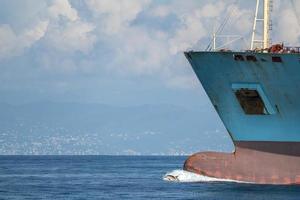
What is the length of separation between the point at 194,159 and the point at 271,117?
222 inches

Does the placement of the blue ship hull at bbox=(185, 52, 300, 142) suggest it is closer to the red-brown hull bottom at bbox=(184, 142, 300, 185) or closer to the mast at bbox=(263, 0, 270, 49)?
the red-brown hull bottom at bbox=(184, 142, 300, 185)

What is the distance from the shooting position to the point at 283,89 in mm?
52625

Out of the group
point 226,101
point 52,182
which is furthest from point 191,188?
point 52,182

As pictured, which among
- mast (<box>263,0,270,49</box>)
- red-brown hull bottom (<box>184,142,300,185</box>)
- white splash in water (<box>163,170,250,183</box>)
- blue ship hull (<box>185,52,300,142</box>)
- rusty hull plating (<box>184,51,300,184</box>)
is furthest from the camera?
white splash in water (<box>163,170,250,183</box>)

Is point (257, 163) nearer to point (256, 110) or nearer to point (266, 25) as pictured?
point (256, 110)

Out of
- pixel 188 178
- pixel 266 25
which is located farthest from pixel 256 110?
pixel 188 178

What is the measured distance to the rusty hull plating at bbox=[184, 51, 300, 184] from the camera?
52.4m

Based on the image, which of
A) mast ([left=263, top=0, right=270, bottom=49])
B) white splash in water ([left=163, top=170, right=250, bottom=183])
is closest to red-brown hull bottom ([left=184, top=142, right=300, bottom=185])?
white splash in water ([left=163, top=170, right=250, bottom=183])

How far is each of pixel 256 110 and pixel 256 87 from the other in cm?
165

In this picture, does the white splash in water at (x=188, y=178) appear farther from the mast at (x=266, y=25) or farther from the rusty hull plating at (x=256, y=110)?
the mast at (x=266, y=25)

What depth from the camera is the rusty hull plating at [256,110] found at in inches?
2064

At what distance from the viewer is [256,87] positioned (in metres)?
53.2

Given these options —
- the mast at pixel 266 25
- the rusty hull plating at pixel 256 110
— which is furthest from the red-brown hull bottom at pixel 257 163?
the mast at pixel 266 25

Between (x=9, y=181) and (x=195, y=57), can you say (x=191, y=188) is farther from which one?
(x=9, y=181)
